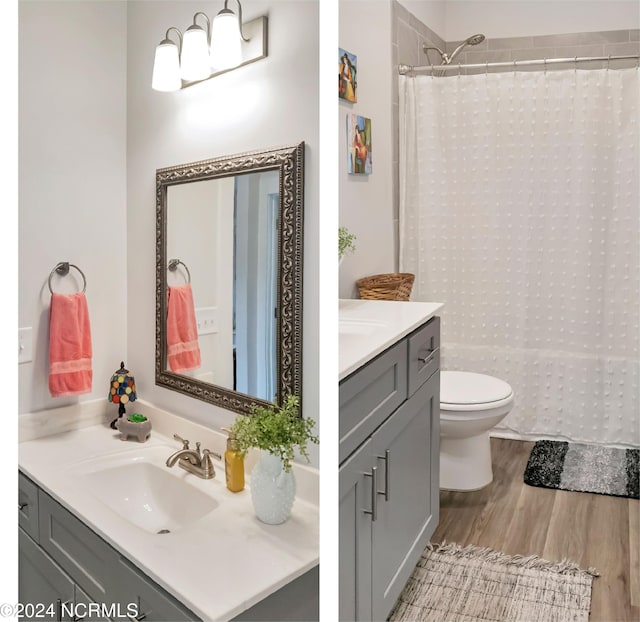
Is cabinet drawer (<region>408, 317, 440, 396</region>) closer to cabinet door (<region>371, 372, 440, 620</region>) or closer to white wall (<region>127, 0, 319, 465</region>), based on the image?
cabinet door (<region>371, 372, 440, 620</region>)

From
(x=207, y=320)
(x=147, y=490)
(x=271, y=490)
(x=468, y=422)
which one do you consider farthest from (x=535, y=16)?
(x=147, y=490)

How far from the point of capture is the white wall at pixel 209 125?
581mm

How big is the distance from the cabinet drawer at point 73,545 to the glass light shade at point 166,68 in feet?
1.36

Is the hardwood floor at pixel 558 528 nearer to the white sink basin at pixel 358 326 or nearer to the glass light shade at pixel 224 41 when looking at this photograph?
the white sink basin at pixel 358 326

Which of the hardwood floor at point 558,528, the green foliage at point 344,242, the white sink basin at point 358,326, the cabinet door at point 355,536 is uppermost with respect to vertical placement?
the green foliage at point 344,242

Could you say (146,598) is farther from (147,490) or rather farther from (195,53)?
(195,53)

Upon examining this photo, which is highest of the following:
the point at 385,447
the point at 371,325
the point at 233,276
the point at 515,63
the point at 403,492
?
the point at 515,63

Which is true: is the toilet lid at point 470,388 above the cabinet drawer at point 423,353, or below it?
below

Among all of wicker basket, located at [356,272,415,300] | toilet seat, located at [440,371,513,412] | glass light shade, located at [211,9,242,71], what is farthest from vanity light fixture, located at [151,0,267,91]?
toilet seat, located at [440,371,513,412]

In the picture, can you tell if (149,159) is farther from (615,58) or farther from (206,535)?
(615,58)

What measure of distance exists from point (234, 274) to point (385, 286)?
2.80 feet

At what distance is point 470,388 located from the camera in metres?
1.76

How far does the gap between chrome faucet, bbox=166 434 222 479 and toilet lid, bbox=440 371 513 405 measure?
3.79ft

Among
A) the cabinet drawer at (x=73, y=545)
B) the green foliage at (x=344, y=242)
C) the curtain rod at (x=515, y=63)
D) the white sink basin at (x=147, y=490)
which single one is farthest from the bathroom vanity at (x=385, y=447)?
the curtain rod at (x=515, y=63)
